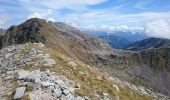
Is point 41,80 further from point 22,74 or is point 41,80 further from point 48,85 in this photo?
point 22,74

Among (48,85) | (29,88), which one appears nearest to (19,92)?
(29,88)

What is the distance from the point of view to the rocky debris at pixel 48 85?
33.2m

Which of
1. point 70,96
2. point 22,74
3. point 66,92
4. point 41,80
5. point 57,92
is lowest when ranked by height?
point 70,96

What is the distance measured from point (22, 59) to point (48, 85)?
13.5 metres

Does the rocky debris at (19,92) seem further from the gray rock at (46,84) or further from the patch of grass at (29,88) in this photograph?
the gray rock at (46,84)

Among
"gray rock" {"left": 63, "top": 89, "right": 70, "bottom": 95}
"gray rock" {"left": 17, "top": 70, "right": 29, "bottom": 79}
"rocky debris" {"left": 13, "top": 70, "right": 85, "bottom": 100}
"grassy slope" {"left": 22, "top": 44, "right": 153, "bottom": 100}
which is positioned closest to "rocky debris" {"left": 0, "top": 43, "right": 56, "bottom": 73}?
"grassy slope" {"left": 22, "top": 44, "right": 153, "bottom": 100}

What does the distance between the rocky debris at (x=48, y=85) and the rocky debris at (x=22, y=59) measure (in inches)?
201

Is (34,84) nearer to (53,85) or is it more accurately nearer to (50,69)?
(53,85)

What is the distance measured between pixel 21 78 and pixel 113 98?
1228cm

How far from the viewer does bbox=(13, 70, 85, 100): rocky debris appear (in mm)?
33156

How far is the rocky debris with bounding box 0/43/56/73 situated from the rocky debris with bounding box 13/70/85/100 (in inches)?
201

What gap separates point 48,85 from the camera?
113 feet

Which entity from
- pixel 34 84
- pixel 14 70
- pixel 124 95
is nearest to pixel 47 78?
pixel 34 84

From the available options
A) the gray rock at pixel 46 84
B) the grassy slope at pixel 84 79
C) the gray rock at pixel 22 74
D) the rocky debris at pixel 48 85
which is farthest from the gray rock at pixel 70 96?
the gray rock at pixel 22 74
